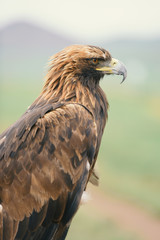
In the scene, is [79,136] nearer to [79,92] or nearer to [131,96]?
[79,92]

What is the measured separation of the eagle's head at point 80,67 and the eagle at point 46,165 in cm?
4

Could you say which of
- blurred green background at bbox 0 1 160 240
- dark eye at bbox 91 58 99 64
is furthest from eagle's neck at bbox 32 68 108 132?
blurred green background at bbox 0 1 160 240

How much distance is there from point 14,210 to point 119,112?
17.2 feet

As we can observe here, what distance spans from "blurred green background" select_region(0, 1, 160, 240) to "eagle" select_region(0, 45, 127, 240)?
12.7 ft

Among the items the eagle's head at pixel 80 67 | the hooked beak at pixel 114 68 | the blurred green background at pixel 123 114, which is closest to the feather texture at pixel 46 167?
the eagle's head at pixel 80 67

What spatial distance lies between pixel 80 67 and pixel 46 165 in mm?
631

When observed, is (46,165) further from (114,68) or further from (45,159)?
(114,68)

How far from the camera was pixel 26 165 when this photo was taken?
6.46 ft

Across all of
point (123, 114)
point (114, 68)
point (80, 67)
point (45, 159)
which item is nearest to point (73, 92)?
point (80, 67)

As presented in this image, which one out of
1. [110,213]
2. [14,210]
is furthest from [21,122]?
[110,213]

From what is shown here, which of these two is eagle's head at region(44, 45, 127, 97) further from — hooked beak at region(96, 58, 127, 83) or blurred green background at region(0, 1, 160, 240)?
blurred green background at region(0, 1, 160, 240)

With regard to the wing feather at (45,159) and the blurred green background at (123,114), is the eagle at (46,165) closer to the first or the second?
the wing feather at (45,159)

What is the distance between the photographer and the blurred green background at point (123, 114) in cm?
647

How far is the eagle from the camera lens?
6.43 ft
